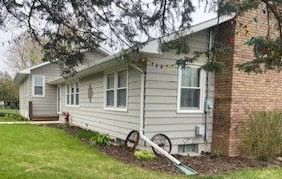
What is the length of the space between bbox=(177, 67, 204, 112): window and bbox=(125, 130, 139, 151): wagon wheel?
1.44m

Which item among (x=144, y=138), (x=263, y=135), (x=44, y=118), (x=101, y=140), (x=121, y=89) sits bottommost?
(x=44, y=118)

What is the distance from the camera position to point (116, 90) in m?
13.3

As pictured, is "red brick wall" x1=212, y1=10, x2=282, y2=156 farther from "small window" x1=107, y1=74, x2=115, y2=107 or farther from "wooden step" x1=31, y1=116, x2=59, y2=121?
"wooden step" x1=31, y1=116, x2=59, y2=121

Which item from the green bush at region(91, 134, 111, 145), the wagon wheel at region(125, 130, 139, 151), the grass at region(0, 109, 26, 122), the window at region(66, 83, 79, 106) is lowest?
the grass at region(0, 109, 26, 122)

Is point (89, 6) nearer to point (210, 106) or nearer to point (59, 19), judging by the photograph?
point (59, 19)

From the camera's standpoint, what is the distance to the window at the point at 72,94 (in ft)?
65.1

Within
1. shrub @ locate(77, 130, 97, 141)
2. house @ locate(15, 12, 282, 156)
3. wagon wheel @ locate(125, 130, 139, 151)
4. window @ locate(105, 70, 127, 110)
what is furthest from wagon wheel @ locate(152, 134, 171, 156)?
shrub @ locate(77, 130, 97, 141)

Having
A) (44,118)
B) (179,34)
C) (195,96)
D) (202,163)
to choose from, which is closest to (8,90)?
(44,118)

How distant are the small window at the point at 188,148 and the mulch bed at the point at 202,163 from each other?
430 mm

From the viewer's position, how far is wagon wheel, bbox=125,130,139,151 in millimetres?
10973

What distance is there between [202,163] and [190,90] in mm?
2391

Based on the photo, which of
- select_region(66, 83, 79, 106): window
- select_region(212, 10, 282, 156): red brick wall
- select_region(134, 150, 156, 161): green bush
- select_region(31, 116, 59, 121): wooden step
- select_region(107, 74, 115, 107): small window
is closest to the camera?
select_region(134, 150, 156, 161): green bush

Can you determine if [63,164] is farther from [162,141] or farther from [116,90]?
[116,90]

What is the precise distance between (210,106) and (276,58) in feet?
16.8
